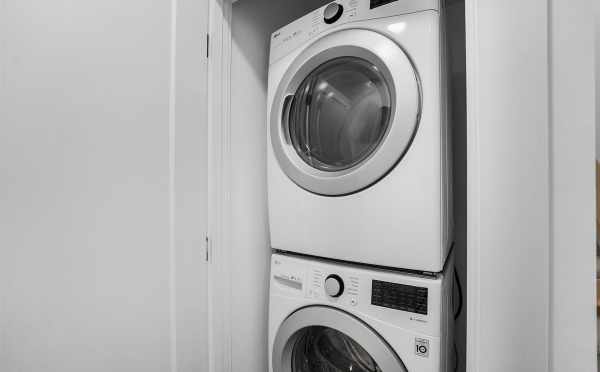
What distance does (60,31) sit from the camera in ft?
2.87

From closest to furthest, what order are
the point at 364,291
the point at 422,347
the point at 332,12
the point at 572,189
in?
the point at 572,189
the point at 422,347
the point at 364,291
the point at 332,12

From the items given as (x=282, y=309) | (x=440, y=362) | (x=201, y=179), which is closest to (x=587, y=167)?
(x=440, y=362)

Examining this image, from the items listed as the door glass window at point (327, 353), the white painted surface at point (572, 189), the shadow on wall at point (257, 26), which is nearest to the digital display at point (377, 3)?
the white painted surface at point (572, 189)

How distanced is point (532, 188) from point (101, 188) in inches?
45.5

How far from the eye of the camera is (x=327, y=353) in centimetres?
119

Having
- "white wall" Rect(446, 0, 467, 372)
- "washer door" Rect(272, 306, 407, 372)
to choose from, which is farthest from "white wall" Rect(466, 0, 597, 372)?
"white wall" Rect(446, 0, 467, 372)

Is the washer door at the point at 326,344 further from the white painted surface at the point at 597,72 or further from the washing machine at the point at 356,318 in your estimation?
the white painted surface at the point at 597,72

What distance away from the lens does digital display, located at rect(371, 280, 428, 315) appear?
2.91 ft

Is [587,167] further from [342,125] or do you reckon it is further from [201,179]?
[201,179]

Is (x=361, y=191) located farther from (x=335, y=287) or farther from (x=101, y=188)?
(x=101, y=188)

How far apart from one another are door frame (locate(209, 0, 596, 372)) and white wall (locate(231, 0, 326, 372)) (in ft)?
2.94

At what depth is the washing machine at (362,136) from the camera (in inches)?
34.8

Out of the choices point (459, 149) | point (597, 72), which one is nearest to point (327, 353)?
point (459, 149)

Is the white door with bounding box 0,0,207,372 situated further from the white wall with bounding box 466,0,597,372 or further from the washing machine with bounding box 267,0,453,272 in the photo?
the white wall with bounding box 466,0,597,372
